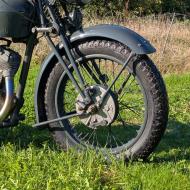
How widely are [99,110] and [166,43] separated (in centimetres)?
803

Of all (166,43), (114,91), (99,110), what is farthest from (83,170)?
(166,43)

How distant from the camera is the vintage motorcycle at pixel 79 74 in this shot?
12.9ft

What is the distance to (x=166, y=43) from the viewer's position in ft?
38.8

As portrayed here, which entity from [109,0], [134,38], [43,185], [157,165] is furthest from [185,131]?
[109,0]

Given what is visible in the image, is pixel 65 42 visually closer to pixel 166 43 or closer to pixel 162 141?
pixel 162 141

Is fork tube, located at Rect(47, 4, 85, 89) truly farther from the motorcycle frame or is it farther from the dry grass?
the dry grass

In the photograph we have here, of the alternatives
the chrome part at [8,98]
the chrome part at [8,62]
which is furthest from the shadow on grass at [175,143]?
the chrome part at [8,62]

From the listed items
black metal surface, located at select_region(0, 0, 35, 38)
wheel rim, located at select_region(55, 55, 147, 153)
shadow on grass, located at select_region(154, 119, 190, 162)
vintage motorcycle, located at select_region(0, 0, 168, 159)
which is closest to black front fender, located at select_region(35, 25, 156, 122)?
vintage motorcycle, located at select_region(0, 0, 168, 159)

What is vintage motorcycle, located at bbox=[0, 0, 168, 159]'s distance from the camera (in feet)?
12.9

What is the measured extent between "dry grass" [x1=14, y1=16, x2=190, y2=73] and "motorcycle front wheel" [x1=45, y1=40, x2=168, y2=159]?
6437 millimetres

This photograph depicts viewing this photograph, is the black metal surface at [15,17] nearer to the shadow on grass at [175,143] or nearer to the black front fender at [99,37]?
the black front fender at [99,37]

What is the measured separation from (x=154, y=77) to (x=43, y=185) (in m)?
1.15

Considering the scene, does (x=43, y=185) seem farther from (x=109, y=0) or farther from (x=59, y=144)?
(x=109, y=0)

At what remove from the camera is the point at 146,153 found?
405 cm
